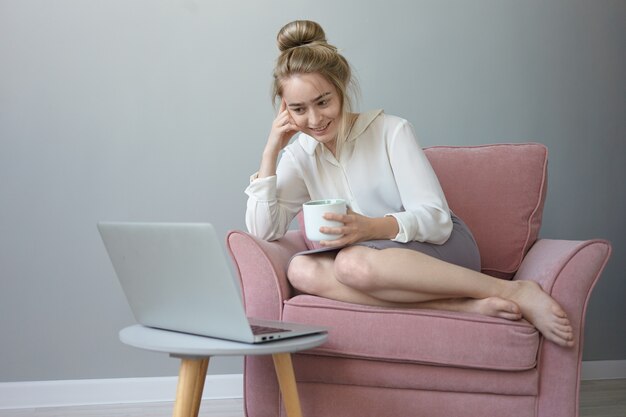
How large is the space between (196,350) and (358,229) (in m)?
0.59

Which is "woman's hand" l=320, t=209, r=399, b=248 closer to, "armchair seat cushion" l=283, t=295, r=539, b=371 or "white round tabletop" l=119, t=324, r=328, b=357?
"armchair seat cushion" l=283, t=295, r=539, b=371

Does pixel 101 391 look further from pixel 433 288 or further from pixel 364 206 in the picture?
pixel 433 288

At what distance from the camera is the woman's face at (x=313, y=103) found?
2.02m

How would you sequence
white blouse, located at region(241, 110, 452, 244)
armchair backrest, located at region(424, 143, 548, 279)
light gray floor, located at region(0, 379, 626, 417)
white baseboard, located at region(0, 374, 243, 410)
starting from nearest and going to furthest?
white blouse, located at region(241, 110, 452, 244), armchair backrest, located at region(424, 143, 548, 279), light gray floor, located at region(0, 379, 626, 417), white baseboard, located at region(0, 374, 243, 410)

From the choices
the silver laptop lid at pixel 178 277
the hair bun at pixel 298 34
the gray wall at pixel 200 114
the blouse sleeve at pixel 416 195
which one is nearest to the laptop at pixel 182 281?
the silver laptop lid at pixel 178 277

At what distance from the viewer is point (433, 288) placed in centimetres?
182

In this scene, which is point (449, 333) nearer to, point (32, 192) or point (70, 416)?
point (70, 416)

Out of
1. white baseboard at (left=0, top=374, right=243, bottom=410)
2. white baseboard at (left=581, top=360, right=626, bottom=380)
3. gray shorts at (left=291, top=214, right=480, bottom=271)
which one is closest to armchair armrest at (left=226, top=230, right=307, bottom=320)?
gray shorts at (left=291, top=214, right=480, bottom=271)

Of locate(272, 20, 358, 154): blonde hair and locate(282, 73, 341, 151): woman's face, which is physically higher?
locate(272, 20, 358, 154): blonde hair

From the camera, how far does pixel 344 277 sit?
6.19 ft

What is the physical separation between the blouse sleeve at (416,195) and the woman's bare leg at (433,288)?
136mm

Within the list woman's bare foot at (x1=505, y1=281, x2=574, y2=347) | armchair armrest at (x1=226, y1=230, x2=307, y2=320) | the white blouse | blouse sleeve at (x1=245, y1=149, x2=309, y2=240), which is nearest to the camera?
woman's bare foot at (x1=505, y1=281, x2=574, y2=347)

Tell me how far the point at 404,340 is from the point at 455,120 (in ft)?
3.96

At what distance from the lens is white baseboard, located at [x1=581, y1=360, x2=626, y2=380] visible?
2879 millimetres
